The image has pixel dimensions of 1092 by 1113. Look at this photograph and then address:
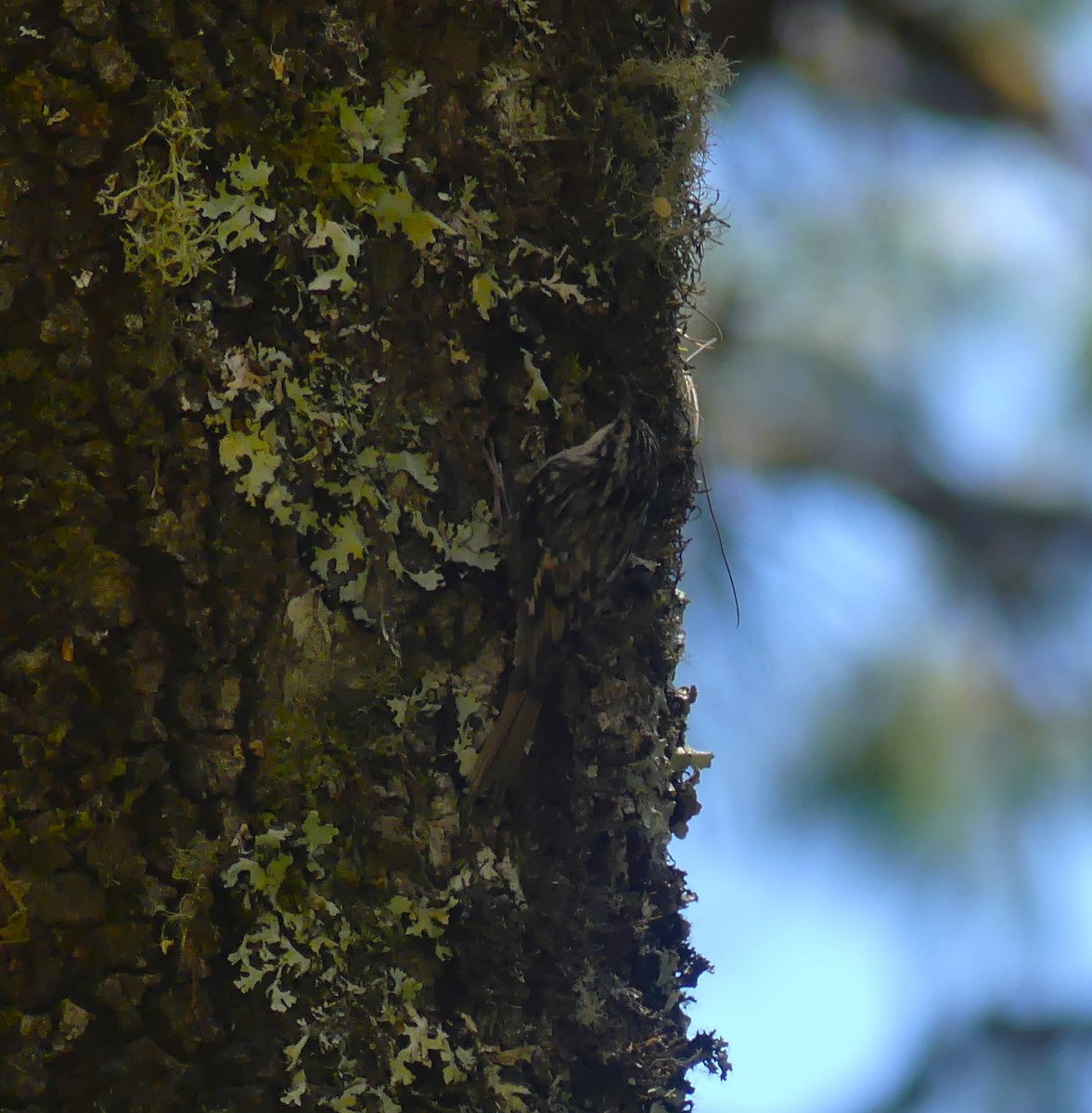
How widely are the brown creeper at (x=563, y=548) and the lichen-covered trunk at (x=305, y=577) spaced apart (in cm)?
2

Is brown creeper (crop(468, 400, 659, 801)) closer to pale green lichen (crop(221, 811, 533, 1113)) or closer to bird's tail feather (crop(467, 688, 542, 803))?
bird's tail feather (crop(467, 688, 542, 803))

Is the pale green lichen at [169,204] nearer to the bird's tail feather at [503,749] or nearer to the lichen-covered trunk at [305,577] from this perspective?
the lichen-covered trunk at [305,577]

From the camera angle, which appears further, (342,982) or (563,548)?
(563,548)

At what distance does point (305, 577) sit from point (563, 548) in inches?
9.2

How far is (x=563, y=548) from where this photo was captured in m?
1.07

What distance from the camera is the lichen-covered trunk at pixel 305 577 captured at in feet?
2.85

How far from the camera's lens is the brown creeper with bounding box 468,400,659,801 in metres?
0.98

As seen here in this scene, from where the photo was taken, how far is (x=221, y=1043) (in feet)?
2.86

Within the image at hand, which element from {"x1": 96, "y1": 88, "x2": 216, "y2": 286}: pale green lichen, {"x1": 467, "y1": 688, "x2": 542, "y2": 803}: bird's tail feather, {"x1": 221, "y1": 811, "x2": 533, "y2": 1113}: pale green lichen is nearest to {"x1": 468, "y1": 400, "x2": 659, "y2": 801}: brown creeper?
{"x1": 467, "y1": 688, "x2": 542, "y2": 803}: bird's tail feather

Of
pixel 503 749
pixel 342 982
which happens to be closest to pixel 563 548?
pixel 503 749

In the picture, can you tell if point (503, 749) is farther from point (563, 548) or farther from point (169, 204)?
point (169, 204)

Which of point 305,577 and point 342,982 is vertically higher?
point 305,577

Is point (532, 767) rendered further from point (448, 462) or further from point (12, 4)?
point (12, 4)

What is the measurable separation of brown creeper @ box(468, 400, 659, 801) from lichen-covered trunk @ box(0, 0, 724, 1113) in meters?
0.02
